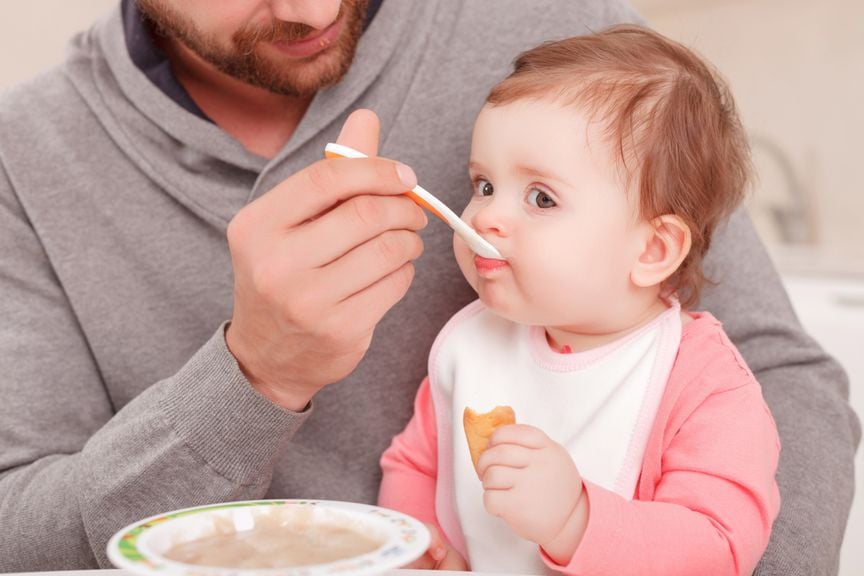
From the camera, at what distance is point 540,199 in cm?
91

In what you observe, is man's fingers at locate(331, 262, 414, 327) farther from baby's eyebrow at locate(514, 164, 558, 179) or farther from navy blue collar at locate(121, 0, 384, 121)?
navy blue collar at locate(121, 0, 384, 121)

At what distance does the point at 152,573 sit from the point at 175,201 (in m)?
0.74

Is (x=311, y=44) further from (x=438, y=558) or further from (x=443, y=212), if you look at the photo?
(x=438, y=558)

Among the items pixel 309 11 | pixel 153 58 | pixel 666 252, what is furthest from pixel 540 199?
pixel 153 58

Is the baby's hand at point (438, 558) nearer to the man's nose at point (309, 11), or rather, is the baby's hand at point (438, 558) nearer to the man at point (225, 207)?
the man at point (225, 207)

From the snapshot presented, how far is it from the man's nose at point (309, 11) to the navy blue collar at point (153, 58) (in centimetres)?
19

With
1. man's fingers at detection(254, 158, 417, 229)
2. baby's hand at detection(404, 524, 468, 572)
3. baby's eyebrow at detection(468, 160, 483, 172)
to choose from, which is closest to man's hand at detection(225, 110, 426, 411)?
man's fingers at detection(254, 158, 417, 229)

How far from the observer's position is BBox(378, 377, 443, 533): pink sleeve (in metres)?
1.07

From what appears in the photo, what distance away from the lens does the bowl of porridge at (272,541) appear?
1.82ft

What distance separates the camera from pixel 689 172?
93 centimetres

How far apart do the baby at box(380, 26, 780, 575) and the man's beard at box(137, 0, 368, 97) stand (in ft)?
0.84

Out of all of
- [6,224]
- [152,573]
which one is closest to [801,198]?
[6,224]

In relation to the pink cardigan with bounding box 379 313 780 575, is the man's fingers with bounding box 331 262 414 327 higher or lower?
higher

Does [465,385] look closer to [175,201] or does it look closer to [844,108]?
[175,201]
